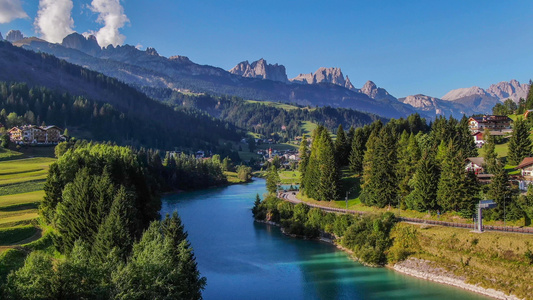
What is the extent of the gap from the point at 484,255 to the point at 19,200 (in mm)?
55970

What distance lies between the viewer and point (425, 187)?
53.6m

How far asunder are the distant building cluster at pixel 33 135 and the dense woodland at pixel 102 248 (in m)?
65.8

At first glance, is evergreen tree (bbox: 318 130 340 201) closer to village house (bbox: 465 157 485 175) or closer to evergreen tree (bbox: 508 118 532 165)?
village house (bbox: 465 157 485 175)

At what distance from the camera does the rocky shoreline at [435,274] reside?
37.4 meters

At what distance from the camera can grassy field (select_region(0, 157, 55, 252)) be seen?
130 feet

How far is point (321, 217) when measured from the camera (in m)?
60.7

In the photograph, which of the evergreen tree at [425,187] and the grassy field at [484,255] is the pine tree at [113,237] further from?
the evergreen tree at [425,187]

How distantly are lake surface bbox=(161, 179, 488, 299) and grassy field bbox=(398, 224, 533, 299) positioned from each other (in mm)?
2912

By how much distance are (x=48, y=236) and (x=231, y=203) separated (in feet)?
185

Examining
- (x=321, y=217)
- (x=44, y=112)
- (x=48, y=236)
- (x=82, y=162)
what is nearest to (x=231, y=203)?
(x=321, y=217)

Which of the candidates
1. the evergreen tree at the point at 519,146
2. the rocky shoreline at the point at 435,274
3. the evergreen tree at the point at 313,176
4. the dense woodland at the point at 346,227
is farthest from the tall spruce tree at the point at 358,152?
the rocky shoreline at the point at 435,274

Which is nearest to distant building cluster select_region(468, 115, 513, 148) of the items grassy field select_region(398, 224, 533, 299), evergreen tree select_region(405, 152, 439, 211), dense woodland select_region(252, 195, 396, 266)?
evergreen tree select_region(405, 152, 439, 211)

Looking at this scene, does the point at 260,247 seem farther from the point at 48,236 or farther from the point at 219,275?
the point at 48,236

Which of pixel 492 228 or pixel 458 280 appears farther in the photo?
pixel 492 228
